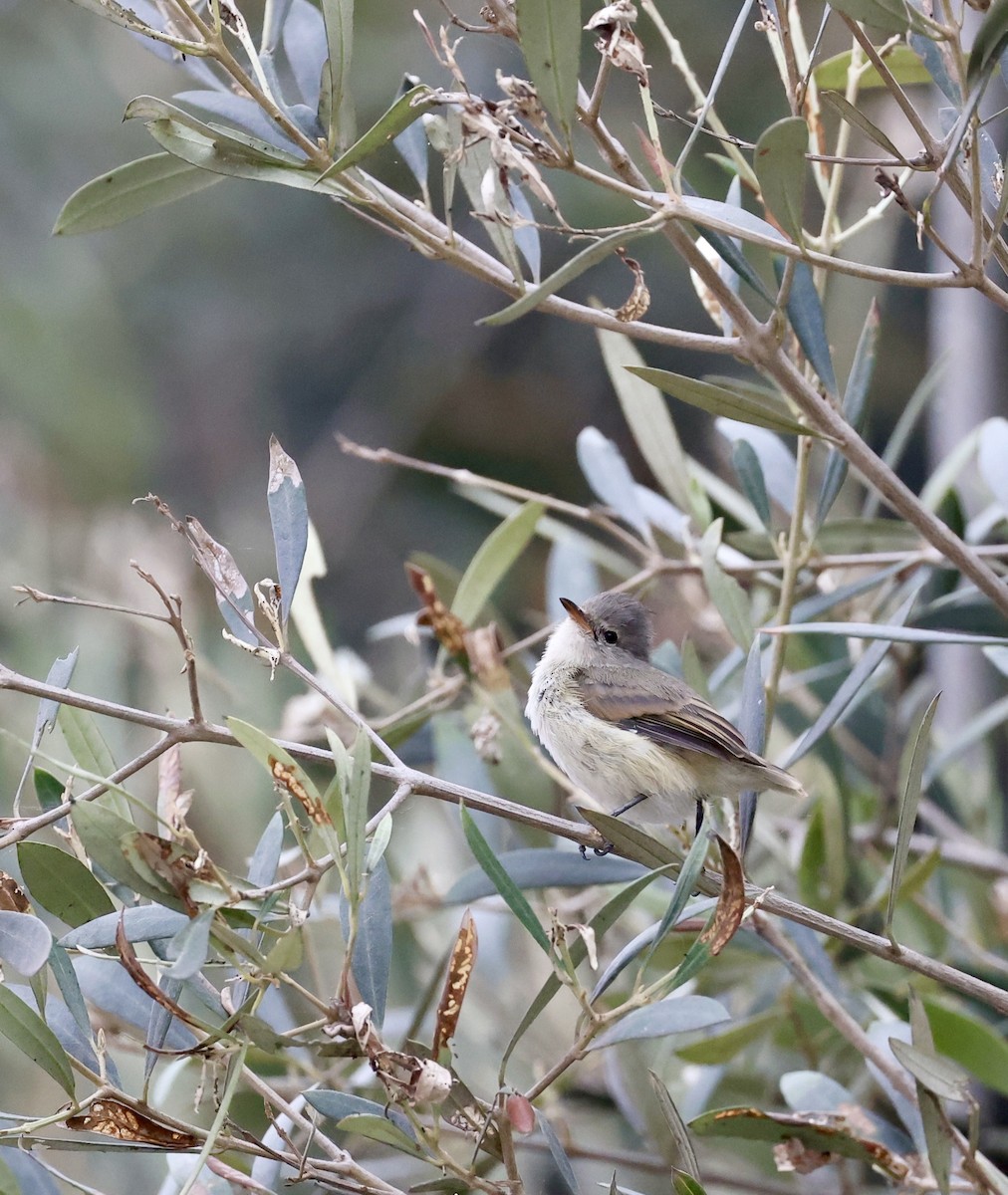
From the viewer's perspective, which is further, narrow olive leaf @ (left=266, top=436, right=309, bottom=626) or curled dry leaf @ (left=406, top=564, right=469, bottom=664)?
curled dry leaf @ (left=406, top=564, right=469, bottom=664)

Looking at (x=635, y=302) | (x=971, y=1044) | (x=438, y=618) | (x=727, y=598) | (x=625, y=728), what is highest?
(x=635, y=302)

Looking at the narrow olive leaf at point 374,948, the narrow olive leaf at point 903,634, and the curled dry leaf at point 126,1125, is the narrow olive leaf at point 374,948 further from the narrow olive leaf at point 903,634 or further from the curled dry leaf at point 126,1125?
the narrow olive leaf at point 903,634

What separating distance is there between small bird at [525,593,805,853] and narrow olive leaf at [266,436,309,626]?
90 cm

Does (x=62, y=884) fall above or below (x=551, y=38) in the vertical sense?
below

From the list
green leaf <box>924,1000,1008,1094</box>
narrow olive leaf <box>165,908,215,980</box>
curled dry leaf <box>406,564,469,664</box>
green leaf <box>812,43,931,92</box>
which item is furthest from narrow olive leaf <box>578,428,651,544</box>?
narrow olive leaf <box>165,908,215,980</box>

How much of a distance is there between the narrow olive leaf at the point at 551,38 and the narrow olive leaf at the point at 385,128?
0.12 m

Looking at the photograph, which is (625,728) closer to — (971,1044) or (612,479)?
(612,479)

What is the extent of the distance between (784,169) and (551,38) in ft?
0.98

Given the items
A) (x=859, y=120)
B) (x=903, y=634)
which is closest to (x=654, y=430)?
(x=903, y=634)

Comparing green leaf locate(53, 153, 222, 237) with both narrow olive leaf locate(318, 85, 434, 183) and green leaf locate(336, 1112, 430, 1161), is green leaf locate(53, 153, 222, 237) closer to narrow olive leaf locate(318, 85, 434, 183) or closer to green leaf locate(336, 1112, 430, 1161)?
narrow olive leaf locate(318, 85, 434, 183)

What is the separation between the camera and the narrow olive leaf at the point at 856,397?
2076mm

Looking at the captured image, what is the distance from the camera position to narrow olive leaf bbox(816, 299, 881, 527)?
2.08m

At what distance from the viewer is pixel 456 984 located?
1503 mm

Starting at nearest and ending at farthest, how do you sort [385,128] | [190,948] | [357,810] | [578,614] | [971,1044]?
[190,948], [357,810], [385,128], [971,1044], [578,614]
